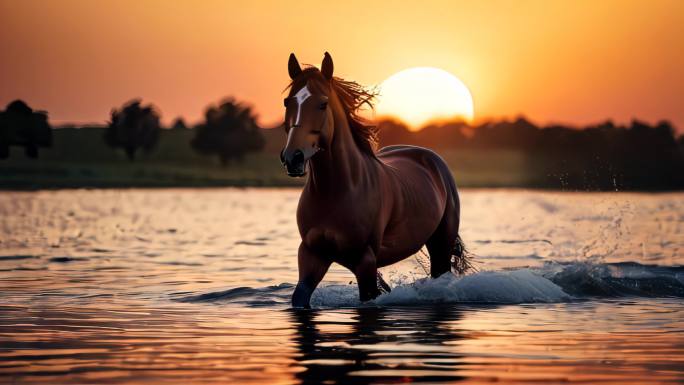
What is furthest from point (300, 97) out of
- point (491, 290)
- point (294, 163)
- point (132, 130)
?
point (132, 130)

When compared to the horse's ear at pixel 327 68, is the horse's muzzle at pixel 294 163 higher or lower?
lower

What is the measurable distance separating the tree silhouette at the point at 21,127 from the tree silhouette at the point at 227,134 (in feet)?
105

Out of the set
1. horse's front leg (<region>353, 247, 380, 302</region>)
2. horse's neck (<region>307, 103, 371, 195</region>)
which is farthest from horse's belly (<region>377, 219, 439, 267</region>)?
horse's neck (<region>307, 103, 371, 195</region>)

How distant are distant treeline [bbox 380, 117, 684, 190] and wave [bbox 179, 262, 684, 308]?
66345 millimetres

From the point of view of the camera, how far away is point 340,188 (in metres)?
10.9

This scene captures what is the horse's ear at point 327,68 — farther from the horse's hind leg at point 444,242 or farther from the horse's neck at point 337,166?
the horse's hind leg at point 444,242

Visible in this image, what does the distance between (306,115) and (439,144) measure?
412ft

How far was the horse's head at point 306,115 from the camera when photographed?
1005 cm

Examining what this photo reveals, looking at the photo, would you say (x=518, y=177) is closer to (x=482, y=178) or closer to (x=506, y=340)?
(x=482, y=178)

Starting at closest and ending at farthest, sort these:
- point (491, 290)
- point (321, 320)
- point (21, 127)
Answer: point (321, 320), point (491, 290), point (21, 127)

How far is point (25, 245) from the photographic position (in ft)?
73.6

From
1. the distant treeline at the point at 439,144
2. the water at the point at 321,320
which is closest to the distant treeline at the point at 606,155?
the distant treeline at the point at 439,144

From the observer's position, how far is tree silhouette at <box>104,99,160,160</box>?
114438mm

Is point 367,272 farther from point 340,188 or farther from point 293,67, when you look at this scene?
point 293,67
